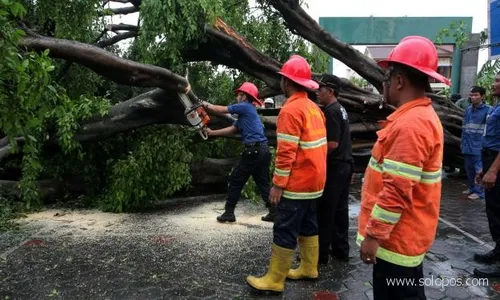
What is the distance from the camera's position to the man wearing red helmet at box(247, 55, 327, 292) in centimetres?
325

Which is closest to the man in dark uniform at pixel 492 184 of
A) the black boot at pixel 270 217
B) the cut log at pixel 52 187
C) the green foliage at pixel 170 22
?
the black boot at pixel 270 217

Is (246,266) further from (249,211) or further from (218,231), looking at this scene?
(249,211)

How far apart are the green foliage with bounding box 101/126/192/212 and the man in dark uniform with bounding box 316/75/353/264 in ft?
8.64

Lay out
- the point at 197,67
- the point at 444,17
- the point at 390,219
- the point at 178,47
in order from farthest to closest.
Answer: the point at 444,17 < the point at 197,67 < the point at 178,47 < the point at 390,219

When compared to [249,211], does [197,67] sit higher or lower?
higher

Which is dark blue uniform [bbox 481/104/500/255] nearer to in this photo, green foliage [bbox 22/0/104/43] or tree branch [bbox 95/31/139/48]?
green foliage [bbox 22/0/104/43]

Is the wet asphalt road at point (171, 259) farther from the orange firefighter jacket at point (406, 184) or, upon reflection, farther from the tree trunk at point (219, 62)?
the orange firefighter jacket at point (406, 184)

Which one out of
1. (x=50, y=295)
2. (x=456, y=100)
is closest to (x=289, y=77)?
(x=50, y=295)

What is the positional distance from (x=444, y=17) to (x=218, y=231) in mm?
14450

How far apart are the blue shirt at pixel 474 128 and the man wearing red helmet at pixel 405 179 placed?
525 cm

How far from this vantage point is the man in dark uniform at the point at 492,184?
3701 millimetres

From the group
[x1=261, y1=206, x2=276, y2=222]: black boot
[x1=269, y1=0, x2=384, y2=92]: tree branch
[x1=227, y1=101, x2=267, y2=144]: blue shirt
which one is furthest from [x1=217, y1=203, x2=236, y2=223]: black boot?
[x1=269, y1=0, x2=384, y2=92]: tree branch

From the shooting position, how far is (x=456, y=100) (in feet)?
35.6

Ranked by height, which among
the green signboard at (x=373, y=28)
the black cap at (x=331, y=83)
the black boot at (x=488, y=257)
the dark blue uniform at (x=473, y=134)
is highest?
the green signboard at (x=373, y=28)
